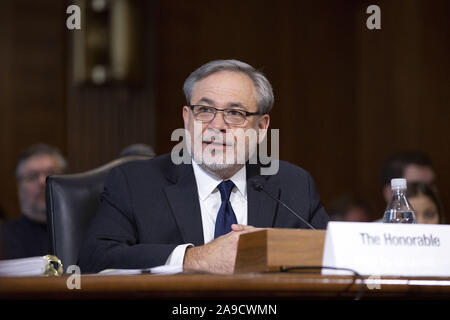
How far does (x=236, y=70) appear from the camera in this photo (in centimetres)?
237

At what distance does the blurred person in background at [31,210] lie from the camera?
340 centimetres

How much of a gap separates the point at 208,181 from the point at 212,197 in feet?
0.18

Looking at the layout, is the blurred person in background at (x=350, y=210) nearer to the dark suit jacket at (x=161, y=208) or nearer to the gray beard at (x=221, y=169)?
the dark suit jacket at (x=161, y=208)

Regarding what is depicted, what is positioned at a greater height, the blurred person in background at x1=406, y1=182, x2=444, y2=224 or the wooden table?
the wooden table

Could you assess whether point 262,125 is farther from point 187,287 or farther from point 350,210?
point 350,210

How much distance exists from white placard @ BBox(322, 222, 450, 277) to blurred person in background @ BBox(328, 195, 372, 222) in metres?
2.94

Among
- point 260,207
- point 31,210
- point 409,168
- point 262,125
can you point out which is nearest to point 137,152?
point 262,125

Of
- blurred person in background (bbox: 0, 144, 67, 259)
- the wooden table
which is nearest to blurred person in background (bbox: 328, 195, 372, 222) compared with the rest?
blurred person in background (bbox: 0, 144, 67, 259)

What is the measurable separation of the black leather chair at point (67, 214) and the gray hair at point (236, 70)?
475mm

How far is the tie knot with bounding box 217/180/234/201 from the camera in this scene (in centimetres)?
226

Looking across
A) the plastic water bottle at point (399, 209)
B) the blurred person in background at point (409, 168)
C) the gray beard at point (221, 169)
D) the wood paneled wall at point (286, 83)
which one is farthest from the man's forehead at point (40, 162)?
the plastic water bottle at point (399, 209)

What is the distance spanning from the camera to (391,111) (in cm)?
→ 525

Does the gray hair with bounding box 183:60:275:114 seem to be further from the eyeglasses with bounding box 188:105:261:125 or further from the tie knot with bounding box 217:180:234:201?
the tie knot with bounding box 217:180:234:201
